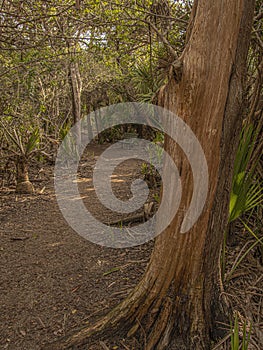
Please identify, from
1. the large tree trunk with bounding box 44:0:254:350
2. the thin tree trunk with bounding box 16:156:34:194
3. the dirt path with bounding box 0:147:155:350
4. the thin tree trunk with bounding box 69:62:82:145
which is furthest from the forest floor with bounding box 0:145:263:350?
Result: the thin tree trunk with bounding box 69:62:82:145

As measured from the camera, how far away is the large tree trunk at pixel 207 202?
65.7 inches

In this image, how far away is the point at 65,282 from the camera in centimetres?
295

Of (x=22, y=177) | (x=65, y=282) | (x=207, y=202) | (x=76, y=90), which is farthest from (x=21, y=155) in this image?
(x=207, y=202)

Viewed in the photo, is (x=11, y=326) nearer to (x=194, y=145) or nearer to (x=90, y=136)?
(x=194, y=145)

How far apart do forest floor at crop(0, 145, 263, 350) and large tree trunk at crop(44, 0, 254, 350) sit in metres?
0.18

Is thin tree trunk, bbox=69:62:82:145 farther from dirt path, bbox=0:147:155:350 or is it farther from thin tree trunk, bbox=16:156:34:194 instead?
dirt path, bbox=0:147:155:350

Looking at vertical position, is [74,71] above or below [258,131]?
above

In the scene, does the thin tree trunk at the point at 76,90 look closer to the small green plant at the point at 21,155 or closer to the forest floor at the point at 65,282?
the small green plant at the point at 21,155

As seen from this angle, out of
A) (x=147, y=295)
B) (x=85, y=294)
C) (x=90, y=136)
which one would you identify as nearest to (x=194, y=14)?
(x=147, y=295)

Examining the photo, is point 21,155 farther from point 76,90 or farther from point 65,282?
point 76,90

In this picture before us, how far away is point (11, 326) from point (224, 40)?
2.35m

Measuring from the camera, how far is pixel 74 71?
Answer: 29.0 ft

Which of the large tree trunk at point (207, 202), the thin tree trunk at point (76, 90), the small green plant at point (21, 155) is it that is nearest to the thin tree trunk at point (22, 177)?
the small green plant at point (21, 155)

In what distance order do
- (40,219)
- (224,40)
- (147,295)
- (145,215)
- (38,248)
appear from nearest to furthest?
(224,40)
(147,295)
(38,248)
(145,215)
(40,219)
